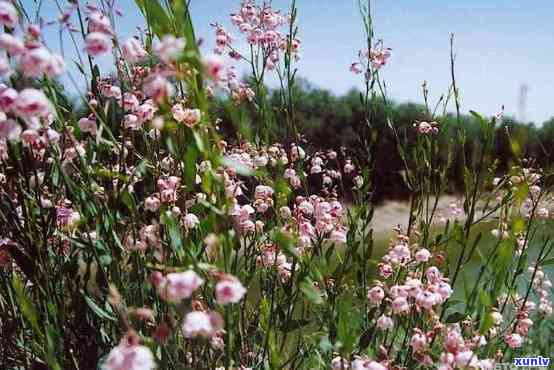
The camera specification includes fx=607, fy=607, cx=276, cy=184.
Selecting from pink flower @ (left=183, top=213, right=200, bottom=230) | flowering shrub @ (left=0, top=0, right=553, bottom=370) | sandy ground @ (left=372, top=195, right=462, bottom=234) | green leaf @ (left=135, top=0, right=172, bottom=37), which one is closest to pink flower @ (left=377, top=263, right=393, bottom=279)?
flowering shrub @ (left=0, top=0, right=553, bottom=370)

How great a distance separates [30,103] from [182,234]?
628 mm

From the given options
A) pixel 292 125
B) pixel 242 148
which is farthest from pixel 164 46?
pixel 292 125

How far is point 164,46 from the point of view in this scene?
0.78 m

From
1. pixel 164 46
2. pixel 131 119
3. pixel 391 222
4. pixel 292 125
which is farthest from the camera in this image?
pixel 391 222

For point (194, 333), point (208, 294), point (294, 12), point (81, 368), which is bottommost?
point (81, 368)

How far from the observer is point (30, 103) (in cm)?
82

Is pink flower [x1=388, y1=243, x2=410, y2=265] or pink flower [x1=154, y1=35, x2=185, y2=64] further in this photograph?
pink flower [x1=388, y1=243, x2=410, y2=265]

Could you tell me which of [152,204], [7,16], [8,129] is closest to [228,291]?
[8,129]

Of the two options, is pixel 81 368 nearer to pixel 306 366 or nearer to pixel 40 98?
pixel 306 366

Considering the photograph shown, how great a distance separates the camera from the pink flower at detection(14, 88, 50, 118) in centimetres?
82

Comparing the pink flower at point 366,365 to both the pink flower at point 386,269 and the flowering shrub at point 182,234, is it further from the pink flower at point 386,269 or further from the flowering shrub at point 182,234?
the pink flower at point 386,269

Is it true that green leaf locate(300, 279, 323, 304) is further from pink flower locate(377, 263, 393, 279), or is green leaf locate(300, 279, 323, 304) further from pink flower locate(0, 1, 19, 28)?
pink flower locate(0, 1, 19, 28)

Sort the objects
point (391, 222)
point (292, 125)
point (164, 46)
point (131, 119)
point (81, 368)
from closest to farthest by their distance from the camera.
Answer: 1. point (164, 46)
2. point (131, 119)
3. point (81, 368)
4. point (292, 125)
5. point (391, 222)

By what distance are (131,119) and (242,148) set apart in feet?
1.67
